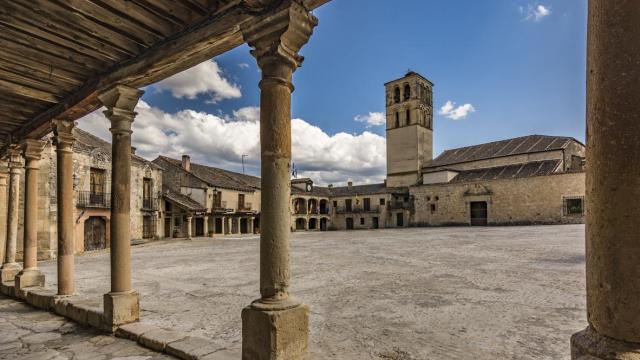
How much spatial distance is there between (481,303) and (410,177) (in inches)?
1313

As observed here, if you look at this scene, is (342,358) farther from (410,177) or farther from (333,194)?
(333,194)

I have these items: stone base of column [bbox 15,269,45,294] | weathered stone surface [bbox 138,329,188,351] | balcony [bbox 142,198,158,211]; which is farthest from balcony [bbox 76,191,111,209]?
weathered stone surface [bbox 138,329,188,351]

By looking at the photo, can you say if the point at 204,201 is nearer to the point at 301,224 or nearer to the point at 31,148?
the point at 301,224

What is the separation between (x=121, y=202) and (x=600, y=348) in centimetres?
460

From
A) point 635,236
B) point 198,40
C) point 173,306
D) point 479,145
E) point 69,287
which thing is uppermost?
point 479,145

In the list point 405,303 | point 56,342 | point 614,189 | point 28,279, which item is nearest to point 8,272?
point 28,279

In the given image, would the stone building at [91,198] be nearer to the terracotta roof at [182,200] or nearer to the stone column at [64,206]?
the terracotta roof at [182,200]

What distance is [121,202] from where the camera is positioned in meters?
4.22

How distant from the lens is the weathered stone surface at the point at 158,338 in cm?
336

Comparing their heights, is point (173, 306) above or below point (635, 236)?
below

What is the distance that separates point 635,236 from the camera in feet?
4.51

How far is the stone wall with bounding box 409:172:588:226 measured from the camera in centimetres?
2430

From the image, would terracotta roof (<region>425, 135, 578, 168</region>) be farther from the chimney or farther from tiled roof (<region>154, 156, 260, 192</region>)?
the chimney

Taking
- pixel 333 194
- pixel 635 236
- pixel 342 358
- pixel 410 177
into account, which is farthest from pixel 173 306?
pixel 333 194
